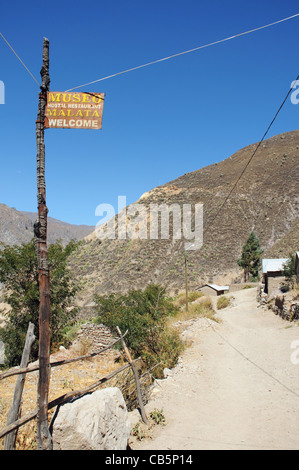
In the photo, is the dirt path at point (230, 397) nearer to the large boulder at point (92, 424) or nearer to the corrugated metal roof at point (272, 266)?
the large boulder at point (92, 424)

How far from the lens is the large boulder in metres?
4.51

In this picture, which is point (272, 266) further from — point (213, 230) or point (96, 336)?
point (213, 230)

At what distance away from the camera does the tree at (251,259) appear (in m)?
45.3

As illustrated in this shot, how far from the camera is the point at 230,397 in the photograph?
27.2 feet

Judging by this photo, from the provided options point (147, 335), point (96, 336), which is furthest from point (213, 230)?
point (147, 335)

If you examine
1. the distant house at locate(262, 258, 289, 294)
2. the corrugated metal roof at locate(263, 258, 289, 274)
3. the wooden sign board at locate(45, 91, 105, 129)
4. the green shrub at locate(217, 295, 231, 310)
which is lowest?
the green shrub at locate(217, 295, 231, 310)

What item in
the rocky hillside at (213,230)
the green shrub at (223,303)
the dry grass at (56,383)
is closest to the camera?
the dry grass at (56,383)

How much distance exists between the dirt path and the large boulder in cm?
105

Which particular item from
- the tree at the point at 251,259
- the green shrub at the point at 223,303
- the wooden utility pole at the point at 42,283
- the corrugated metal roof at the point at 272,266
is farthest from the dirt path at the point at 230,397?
the tree at the point at 251,259

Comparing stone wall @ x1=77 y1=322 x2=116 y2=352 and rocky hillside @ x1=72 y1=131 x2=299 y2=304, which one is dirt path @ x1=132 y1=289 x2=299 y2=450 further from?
rocky hillside @ x1=72 y1=131 x2=299 y2=304

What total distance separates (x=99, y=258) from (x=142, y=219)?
11298mm

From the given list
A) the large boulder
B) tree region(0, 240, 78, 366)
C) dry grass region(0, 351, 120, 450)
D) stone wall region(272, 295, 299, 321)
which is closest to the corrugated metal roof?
stone wall region(272, 295, 299, 321)

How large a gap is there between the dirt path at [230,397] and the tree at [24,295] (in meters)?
6.73
